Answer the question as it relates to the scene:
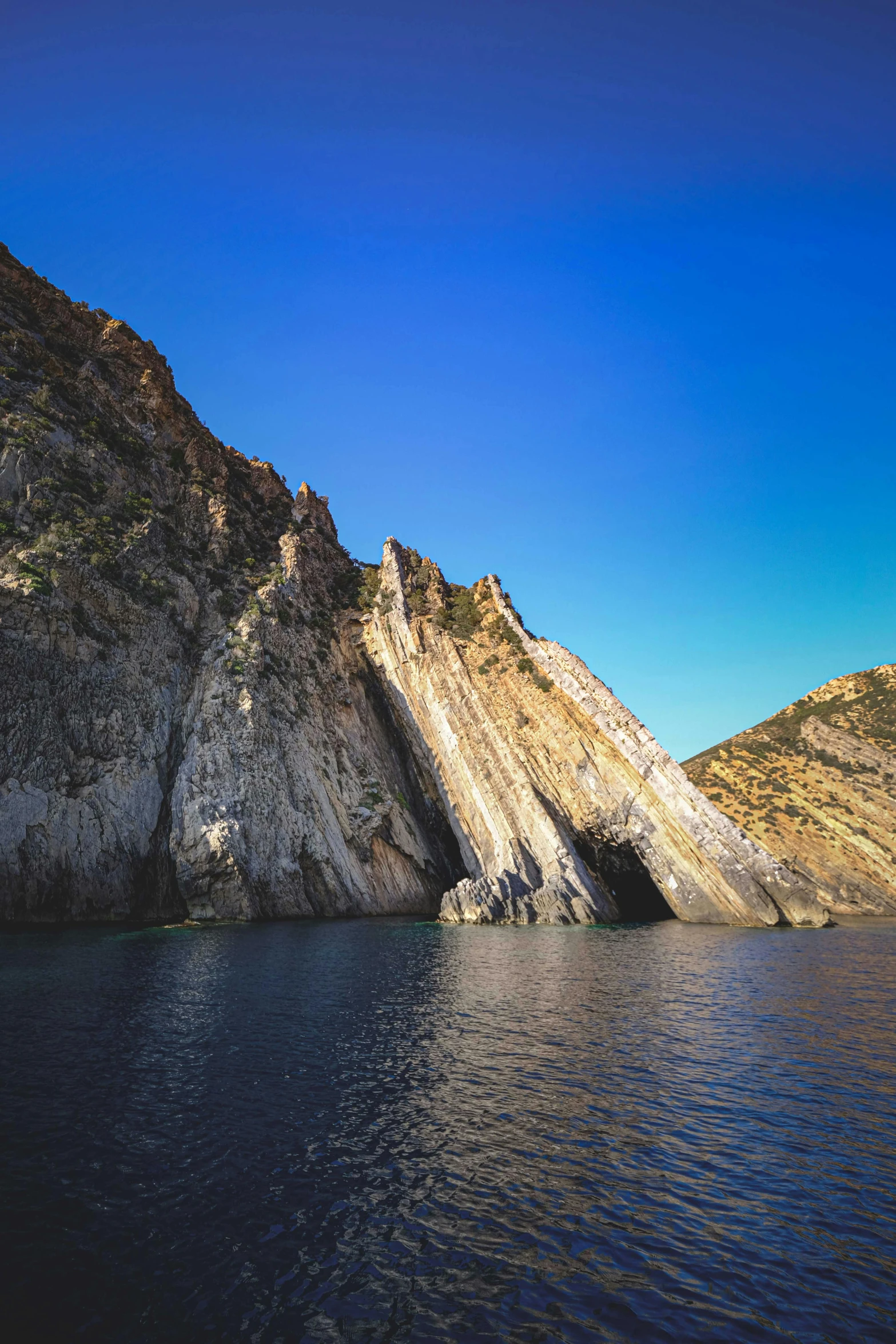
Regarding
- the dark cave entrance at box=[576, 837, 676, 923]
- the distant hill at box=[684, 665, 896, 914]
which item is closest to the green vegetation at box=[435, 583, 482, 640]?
the dark cave entrance at box=[576, 837, 676, 923]

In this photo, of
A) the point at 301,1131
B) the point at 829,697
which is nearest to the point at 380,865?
the point at 301,1131

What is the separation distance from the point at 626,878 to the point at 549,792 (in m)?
10.3

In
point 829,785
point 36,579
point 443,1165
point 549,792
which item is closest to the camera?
point 443,1165

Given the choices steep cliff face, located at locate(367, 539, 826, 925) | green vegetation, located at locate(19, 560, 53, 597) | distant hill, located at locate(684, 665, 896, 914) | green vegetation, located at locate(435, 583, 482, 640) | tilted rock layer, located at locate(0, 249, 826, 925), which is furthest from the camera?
A: distant hill, located at locate(684, 665, 896, 914)

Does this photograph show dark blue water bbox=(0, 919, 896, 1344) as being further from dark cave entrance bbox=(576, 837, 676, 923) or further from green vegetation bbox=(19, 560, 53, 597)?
dark cave entrance bbox=(576, 837, 676, 923)

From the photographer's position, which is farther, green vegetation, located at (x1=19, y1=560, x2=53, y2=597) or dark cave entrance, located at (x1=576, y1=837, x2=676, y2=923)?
dark cave entrance, located at (x1=576, y1=837, x2=676, y2=923)

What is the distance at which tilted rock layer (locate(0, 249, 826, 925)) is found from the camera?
4231 cm

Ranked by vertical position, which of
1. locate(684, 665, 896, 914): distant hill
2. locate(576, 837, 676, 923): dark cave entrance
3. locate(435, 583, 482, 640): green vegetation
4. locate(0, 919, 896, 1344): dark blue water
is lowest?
locate(0, 919, 896, 1344): dark blue water

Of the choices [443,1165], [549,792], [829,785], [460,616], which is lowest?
[443,1165]

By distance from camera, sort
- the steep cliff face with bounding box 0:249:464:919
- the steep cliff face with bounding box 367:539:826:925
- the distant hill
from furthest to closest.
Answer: the distant hill
the steep cliff face with bounding box 367:539:826:925
the steep cliff face with bounding box 0:249:464:919

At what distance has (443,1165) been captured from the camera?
11.2 metres

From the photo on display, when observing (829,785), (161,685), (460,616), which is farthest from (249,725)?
(829,785)

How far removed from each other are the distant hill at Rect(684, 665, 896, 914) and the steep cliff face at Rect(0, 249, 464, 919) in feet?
139

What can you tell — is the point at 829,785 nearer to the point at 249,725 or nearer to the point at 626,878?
the point at 626,878
